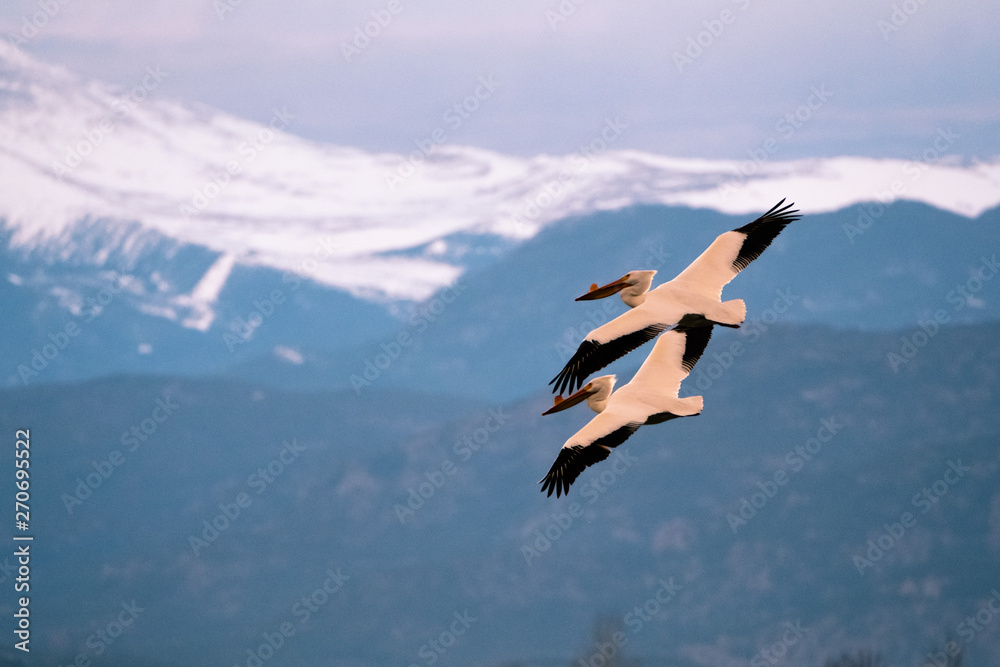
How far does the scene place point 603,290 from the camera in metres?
27.2

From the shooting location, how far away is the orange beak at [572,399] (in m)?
25.8

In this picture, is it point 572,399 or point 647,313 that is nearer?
point 572,399

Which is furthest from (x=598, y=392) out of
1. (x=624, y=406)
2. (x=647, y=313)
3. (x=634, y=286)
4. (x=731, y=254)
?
(x=731, y=254)

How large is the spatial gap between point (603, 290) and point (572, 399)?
2.02m

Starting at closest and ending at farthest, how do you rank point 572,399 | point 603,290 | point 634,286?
1. point 572,399
2. point 603,290
3. point 634,286

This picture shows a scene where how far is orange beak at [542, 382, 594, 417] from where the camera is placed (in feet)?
84.6

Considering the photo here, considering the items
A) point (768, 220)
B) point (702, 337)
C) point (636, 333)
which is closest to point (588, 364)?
point (636, 333)

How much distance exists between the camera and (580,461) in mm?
29031

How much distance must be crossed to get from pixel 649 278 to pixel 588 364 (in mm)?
2106

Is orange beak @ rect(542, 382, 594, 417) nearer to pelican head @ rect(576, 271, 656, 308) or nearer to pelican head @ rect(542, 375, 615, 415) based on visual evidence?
pelican head @ rect(542, 375, 615, 415)

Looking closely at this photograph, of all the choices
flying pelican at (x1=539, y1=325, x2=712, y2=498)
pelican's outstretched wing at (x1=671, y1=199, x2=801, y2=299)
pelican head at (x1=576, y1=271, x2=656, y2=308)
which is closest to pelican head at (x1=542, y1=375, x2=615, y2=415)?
flying pelican at (x1=539, y1=325, x2=712, y2=498)

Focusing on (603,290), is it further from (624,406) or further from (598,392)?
(624,406)

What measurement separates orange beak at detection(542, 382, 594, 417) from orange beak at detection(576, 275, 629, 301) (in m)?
1.69

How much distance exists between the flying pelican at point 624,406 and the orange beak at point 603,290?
1.59m
